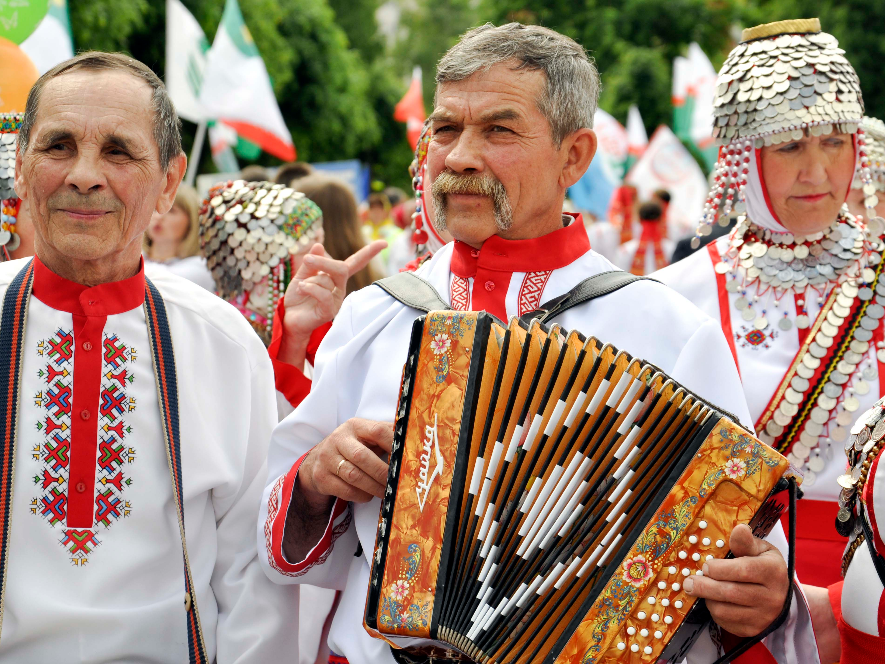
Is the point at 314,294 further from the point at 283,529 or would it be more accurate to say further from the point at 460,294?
the point at 283,529

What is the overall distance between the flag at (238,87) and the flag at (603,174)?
20.4 ft

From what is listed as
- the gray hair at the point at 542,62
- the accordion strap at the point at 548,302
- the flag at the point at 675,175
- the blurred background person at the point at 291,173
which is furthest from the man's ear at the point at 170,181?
the flag at the point at 675,175

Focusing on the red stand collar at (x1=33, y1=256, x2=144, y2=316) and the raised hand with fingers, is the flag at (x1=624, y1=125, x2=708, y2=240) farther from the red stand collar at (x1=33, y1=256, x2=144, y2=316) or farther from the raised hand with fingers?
the red stand collar at (x1=33, y1=256, x2=144, y2=316)

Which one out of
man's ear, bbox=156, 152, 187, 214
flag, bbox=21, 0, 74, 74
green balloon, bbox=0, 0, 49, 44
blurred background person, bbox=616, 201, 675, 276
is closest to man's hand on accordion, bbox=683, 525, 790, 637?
man's ear, bbox=156, 152, 187, 214

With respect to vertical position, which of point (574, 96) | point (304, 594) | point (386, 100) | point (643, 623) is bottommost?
point (386, 100)

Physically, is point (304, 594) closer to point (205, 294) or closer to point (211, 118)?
point (205, 294)

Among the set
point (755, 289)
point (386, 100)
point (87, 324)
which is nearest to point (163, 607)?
point (87, 324)

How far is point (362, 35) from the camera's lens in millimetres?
37750

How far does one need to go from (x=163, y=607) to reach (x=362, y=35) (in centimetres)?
3756

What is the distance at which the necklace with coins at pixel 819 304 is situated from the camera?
10.4 ft

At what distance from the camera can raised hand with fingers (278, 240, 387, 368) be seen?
3125mm

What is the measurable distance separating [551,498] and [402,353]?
23.6 inches

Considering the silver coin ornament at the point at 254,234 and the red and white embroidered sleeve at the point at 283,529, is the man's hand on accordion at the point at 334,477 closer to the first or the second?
the red and white embroidered sleeve at the point at 283,529

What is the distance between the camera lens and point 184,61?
9086 millimetres
